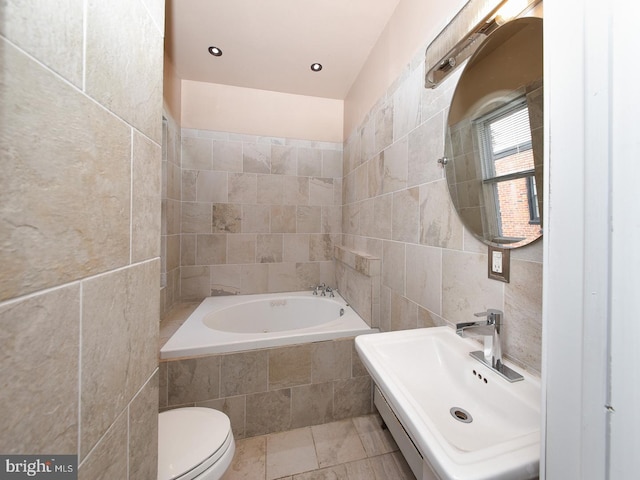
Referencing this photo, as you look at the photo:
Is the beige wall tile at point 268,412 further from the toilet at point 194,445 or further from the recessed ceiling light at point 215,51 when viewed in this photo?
the recessed ceiling light at point 215,51

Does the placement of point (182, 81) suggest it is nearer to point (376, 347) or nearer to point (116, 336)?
point (116, 336)

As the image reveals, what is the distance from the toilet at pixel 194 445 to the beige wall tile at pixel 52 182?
862mm

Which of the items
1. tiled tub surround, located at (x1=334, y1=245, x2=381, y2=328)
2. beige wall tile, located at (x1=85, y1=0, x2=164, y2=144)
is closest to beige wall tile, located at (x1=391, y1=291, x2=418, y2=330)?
tiled tub surround, located at (x1=334, y1=245, x2=381, y2=328)

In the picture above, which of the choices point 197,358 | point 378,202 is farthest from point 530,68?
point 197,358

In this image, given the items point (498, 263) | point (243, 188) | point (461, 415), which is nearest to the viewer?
point (461, 415)

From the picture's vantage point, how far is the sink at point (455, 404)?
47 cm

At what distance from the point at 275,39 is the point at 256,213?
1.46 m

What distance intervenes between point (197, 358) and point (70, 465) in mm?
1250

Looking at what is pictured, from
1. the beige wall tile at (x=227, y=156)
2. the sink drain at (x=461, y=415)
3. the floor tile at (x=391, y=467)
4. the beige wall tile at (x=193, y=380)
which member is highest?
the beige wall tile at (x=227, y=156)

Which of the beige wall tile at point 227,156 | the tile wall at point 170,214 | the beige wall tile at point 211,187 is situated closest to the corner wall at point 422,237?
the beige wall tile at point 227,156

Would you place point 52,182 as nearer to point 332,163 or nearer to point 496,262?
point 496,262

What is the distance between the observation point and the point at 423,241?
1.26 m

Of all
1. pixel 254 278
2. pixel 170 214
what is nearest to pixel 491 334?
pixel 254 278

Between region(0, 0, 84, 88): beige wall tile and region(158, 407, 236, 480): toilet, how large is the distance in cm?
115
